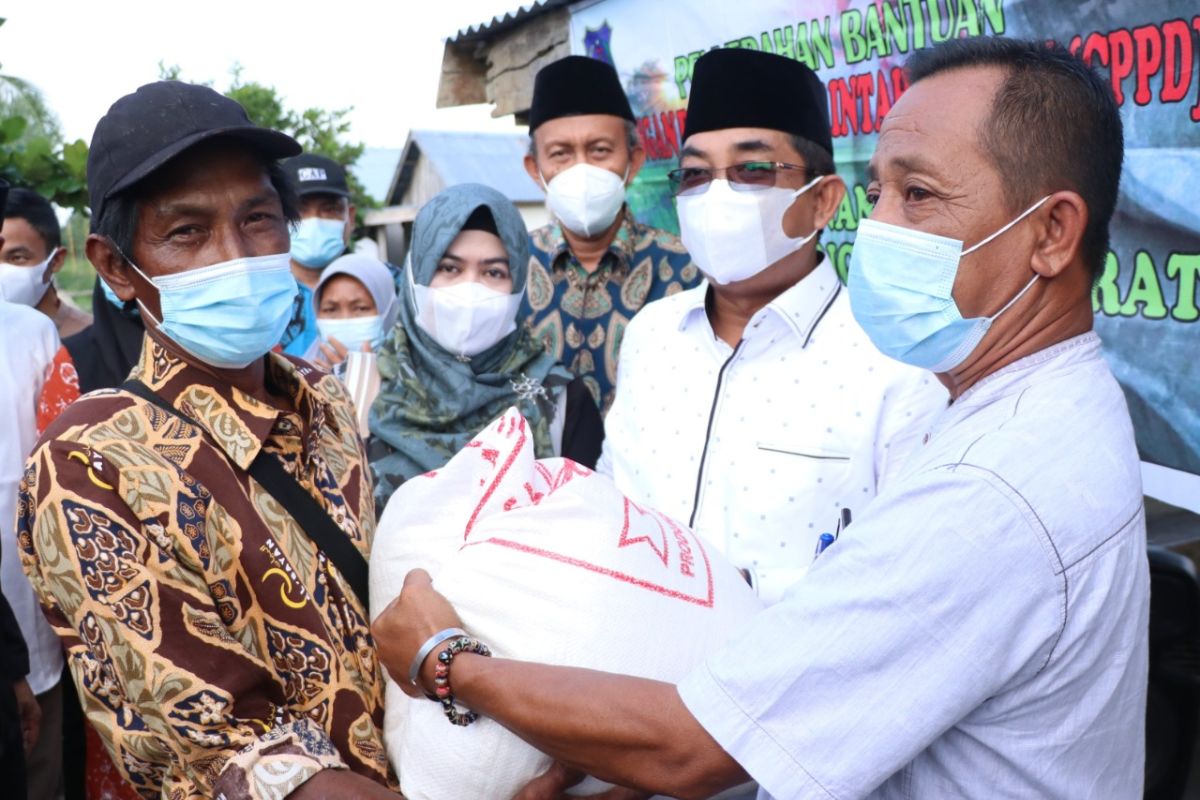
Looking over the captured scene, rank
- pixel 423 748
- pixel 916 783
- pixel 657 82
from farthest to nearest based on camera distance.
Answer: pixel 657 82 < pixel 423 748 < pixel 916 783

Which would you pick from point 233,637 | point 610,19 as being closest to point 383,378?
point 233,637

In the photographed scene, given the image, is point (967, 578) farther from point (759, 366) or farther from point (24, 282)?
point (24, 282)

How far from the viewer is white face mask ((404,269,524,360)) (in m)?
2.80

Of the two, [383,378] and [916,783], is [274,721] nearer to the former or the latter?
[916,783]

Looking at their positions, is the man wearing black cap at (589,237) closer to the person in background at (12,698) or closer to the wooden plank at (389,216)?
the person in background at (12,698)

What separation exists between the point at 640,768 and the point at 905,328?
0.75 meters

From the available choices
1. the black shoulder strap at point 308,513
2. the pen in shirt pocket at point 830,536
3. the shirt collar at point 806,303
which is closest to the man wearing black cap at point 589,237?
the shirt collar at point 806,303

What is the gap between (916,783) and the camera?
1.21m

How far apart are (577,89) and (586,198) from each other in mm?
476

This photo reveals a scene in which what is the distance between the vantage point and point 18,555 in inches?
105

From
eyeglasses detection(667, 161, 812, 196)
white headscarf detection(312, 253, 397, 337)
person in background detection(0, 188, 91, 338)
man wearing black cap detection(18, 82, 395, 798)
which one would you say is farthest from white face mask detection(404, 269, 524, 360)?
person in background detection(0, 188, 91, 338)

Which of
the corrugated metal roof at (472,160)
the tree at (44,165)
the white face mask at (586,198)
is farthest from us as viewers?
the corrugated metal roof at (472,160)

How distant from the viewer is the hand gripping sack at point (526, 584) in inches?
54.4

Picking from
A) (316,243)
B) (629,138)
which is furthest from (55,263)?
(629,138)
